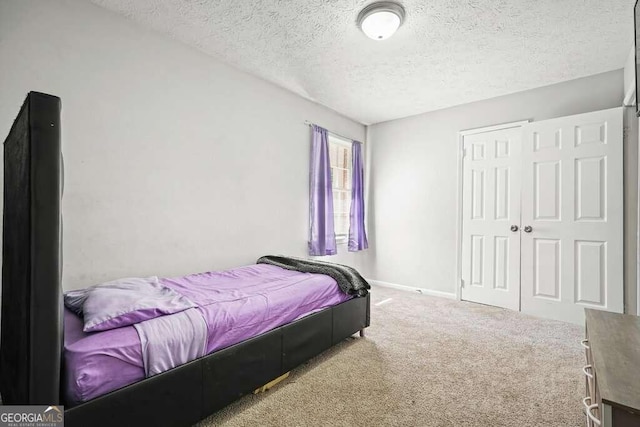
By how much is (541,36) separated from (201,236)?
3.38 m

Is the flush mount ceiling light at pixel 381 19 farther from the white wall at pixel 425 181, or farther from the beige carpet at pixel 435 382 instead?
the beige carpet at pixel 435 382

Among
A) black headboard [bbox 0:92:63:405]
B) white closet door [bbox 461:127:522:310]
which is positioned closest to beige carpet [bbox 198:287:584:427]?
white closet door [bbox 461:127:522:310]

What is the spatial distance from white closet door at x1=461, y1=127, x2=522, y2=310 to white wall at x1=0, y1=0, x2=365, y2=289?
250 cm

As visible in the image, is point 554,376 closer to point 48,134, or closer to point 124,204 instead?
point 48,134

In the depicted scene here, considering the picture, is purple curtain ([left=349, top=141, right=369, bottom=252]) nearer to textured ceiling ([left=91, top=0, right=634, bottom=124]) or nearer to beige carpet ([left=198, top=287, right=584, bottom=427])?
textured ceiling ([left=91, top=0, right=634, bottom=124])

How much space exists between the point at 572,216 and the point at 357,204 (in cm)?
256

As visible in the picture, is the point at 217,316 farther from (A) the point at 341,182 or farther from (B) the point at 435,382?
(A) the point at 341,182

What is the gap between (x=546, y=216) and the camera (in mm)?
3311

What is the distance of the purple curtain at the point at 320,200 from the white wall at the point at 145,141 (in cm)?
54

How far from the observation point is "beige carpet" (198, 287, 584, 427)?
165cm

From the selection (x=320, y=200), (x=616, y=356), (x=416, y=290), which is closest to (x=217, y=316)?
(x=616, y=356)

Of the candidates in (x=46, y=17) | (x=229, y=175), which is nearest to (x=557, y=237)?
(x=229, y=175)

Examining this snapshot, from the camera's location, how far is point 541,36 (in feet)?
8.05

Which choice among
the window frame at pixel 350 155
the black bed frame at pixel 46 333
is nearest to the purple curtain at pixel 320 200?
the window frame at pixel 350 155
